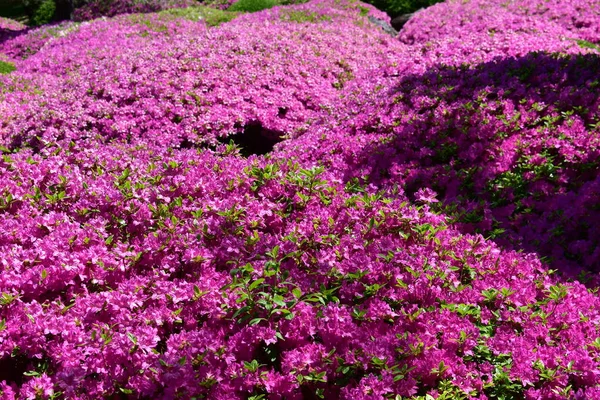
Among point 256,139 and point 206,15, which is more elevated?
point 206,15

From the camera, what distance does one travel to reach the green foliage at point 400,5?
2166cm

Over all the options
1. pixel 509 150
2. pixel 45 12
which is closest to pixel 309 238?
pixel 509 150

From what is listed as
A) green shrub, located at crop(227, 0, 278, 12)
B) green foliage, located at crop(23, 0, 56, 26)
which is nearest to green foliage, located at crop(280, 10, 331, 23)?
green shrub, located at crop(227, 0, 278, 12)

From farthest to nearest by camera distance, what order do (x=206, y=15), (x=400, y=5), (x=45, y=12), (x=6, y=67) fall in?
(x=45, y=12), (x=400, y=5), (x=206, y=15), (x=6, y=67)

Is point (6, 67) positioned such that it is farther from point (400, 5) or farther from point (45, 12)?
point (45, 12)

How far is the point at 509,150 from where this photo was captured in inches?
272

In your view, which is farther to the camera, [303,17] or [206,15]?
[206,15]

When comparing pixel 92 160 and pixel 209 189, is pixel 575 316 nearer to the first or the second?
pixel 209 189

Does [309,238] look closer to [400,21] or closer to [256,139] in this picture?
[256,139]

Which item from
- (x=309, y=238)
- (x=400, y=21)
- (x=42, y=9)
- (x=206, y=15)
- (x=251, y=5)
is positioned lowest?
(x=309, y=238)

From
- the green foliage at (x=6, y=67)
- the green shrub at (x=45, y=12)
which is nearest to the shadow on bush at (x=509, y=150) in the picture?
the green foliage at (x=6, y=67)

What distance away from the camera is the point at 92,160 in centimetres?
630

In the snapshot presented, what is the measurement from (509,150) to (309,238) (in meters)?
3.67

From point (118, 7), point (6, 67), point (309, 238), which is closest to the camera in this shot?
point (309, 238)
